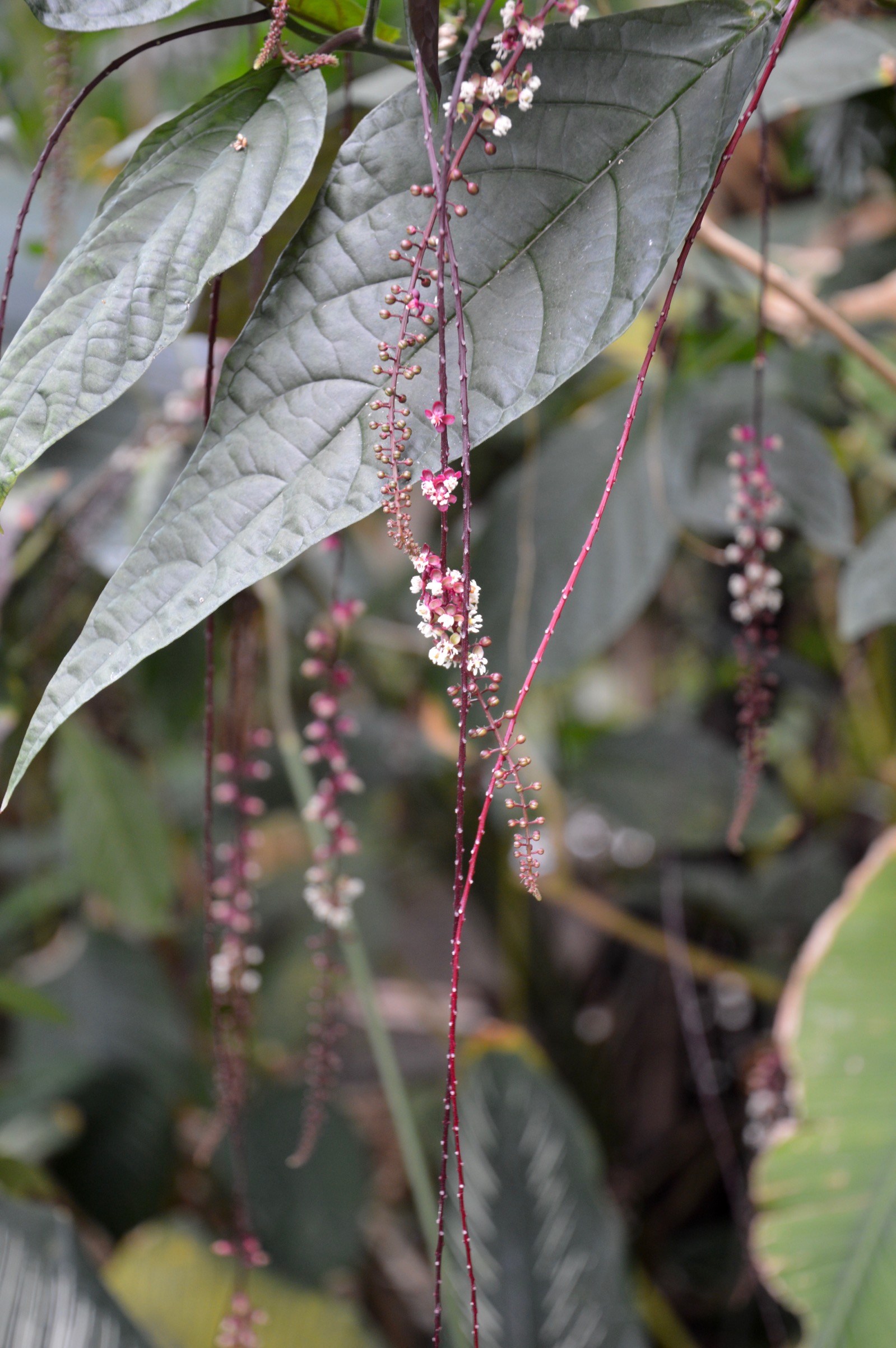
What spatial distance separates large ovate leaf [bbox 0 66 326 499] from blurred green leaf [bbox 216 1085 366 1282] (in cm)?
84

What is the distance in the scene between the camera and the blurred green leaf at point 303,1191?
3.10 feet

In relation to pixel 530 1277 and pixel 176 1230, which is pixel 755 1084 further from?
pixel 176 1230

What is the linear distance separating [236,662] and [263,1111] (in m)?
0.69

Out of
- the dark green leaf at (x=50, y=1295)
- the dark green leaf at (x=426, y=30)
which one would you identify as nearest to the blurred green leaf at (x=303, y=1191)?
the dark green leaf at (x=50, y=1295)

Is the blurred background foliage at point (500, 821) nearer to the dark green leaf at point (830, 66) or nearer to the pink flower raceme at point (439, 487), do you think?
the dark green leaf at point (830, 66)

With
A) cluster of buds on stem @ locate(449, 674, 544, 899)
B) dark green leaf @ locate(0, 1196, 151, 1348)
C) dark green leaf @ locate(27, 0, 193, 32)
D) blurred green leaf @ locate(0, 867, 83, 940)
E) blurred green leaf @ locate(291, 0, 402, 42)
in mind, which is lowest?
dark green leaf @ locate(0, 1196, 151, 1348)

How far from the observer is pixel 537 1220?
0.77 meters

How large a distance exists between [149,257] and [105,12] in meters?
0.08

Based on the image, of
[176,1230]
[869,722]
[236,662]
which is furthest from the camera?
[869,722]

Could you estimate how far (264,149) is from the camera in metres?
0.30

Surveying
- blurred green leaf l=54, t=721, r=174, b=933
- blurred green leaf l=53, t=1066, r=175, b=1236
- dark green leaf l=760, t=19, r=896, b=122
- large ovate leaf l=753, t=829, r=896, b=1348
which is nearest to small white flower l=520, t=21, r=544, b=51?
dark green leaf l=760, t=19, r=896, b=122

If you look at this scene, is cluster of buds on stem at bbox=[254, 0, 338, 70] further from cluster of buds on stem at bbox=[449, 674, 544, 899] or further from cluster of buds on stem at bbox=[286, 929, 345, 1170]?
cluster of buds on stem at bbox=[286, 929, 345, 1170]

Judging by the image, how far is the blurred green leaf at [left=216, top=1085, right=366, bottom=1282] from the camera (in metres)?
0.94

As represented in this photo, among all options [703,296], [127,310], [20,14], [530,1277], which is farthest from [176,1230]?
[20,14]
